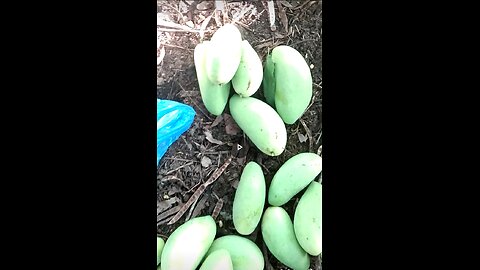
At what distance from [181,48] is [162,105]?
10 cm

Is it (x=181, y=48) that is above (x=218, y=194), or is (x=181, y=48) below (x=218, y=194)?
above

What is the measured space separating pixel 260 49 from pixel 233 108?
0.37 feet

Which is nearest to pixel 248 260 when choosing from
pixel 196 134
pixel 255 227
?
pixel 255 227

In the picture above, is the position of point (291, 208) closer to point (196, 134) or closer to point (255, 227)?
point (255, 227)

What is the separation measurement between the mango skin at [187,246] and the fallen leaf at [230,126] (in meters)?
0.16

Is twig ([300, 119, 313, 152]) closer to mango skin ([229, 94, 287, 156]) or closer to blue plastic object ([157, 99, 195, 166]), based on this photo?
mango skin ([229, 94, 287, 156])

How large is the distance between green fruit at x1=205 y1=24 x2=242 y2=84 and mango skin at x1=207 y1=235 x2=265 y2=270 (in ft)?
0.88

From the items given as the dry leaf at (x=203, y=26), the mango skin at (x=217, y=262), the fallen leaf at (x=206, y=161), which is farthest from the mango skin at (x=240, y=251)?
the dry leaf at (x=203, y=26)

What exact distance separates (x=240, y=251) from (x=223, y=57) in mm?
328

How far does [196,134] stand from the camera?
3.72ft

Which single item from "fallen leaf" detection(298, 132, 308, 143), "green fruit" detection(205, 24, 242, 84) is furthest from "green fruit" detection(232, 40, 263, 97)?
"fallen leaf" detection(298, 132, 308, 143)

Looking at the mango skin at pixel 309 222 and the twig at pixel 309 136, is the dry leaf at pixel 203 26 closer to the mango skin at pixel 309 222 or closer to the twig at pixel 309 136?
the twig at pixel 309 136

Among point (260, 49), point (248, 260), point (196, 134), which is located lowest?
point (248, 260)

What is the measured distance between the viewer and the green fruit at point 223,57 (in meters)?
1.12
